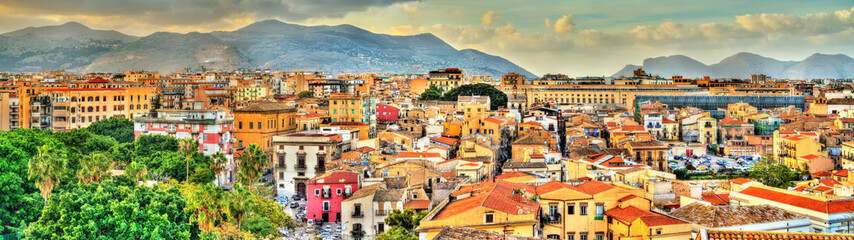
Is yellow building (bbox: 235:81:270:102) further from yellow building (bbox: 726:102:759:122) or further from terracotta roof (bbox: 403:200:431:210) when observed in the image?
terracotta roof (bbox: 403:200:431:210)

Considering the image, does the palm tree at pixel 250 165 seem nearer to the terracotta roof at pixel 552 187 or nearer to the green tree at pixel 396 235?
the green tree at pixel 396 235

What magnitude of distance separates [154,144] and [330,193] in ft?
68.6

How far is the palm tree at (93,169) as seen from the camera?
30.5 metres

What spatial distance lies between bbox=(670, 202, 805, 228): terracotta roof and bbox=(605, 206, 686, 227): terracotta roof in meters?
0.84

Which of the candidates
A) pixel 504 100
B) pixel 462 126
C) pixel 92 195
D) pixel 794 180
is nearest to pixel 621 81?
pixel 504 100

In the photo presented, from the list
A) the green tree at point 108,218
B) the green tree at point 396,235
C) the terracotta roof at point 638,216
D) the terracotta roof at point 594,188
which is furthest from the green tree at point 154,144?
the terracotta roof at point 638,216

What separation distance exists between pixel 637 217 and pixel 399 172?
16938mm

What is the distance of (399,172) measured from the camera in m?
38.6

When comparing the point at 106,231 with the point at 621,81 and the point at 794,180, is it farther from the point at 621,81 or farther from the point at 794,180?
the point at 621,81

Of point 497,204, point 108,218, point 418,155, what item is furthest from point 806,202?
point 418,155

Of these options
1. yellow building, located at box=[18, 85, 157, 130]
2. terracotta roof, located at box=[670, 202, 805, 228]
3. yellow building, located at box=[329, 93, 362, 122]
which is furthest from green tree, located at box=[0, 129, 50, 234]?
yellow building, located at box=[18, 85, 157, 130]

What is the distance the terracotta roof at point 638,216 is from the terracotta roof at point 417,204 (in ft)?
28.7

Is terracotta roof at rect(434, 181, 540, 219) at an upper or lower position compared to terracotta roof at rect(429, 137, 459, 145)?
lower

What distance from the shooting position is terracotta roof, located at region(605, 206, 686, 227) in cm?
2317
